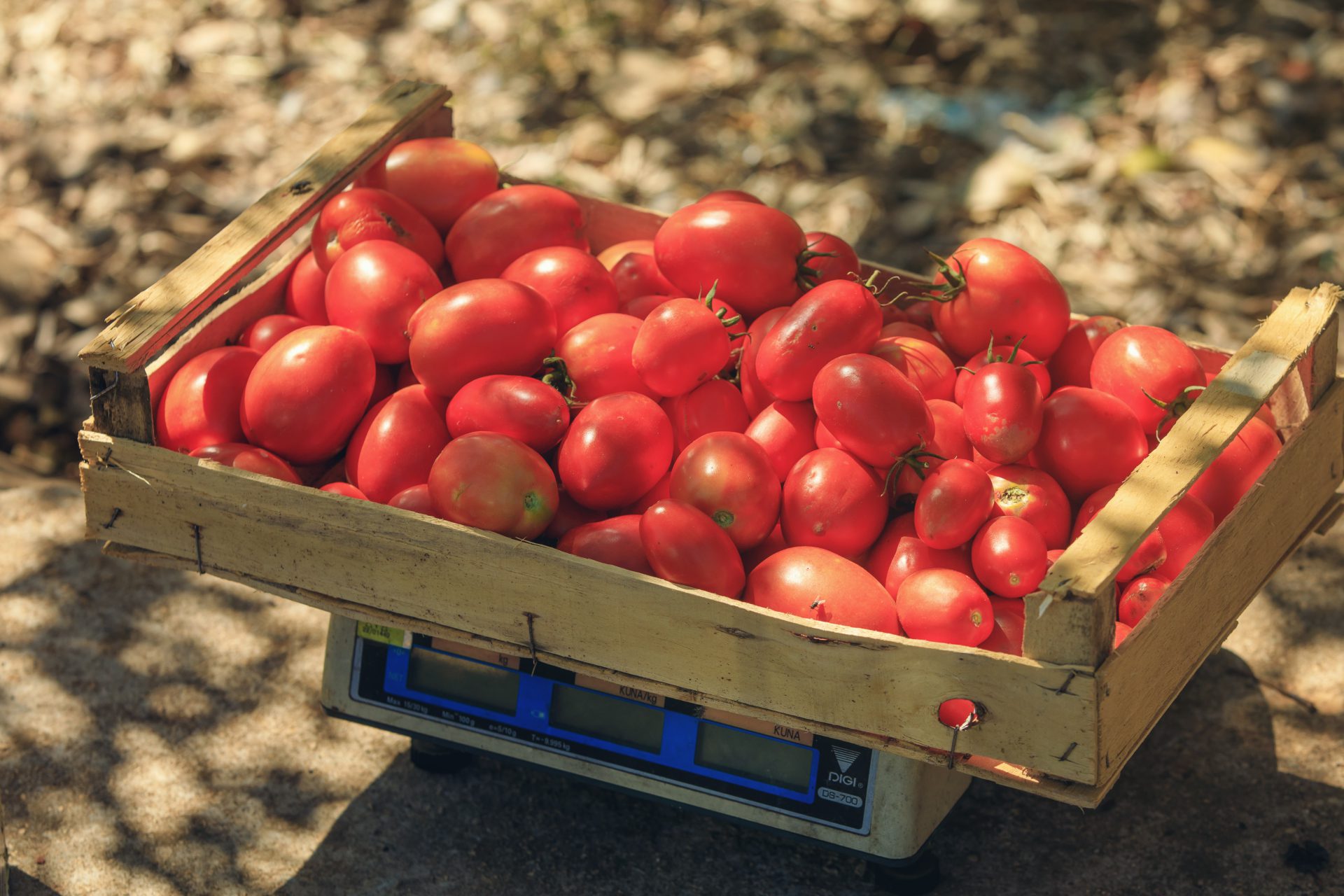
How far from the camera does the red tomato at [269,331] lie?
2.07m

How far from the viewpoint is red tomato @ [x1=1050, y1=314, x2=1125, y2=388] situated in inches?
79.3

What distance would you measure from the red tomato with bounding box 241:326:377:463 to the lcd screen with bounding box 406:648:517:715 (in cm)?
39

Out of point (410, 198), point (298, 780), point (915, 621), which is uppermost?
point (410, 198)

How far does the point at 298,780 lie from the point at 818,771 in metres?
1.04

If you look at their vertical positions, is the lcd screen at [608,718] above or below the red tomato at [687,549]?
below

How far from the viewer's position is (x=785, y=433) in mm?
1889

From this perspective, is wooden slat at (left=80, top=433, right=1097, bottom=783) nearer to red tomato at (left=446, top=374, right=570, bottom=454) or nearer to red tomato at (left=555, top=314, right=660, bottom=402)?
red tomato at (left=446, top=374, right=570, bottom=454)

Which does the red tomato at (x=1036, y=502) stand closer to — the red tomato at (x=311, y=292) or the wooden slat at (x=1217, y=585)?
the wooden slat at (x=1217, y=585)

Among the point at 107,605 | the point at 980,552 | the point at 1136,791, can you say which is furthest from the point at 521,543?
the point at 107,605

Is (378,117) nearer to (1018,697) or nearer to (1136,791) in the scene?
(1018,697)

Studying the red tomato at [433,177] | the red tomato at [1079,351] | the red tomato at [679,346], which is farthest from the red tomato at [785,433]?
the red tomato at [433,177]

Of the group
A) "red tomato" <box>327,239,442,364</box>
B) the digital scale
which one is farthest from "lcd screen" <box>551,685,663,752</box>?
"red tomato" <box>327,239,442,364</box>

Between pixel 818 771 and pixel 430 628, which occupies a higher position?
pixel 430 628

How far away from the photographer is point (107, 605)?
262cm
